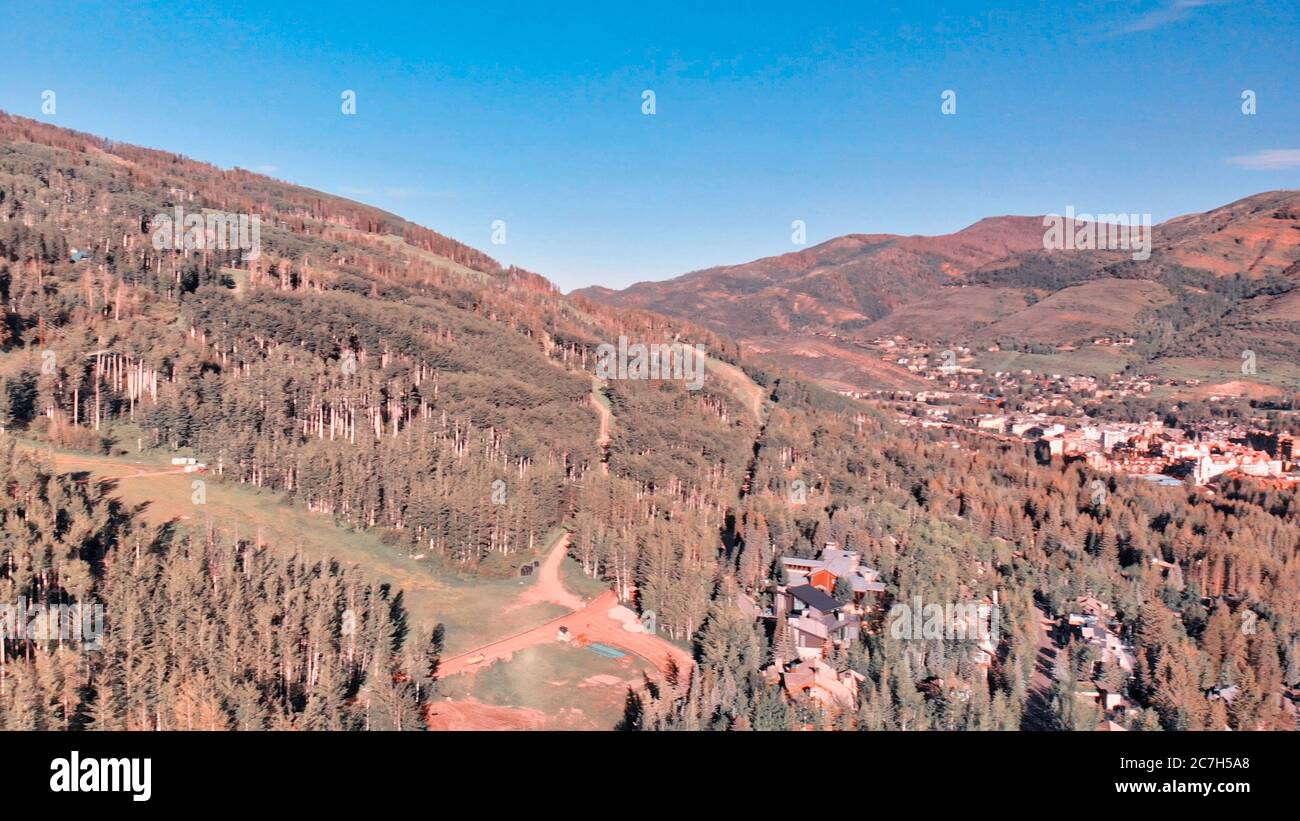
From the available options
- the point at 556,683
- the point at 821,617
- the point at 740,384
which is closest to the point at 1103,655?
the point at 821,617

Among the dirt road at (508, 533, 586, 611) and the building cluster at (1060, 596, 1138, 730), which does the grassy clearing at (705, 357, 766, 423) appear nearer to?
the dirt road at (508, 533, 586, 611)

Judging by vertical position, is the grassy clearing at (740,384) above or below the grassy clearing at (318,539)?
above

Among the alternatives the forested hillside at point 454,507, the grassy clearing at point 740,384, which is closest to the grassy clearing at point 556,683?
the forested hillside at point 454,507

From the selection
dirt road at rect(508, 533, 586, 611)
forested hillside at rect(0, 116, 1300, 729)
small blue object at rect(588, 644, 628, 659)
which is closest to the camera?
forested hillside at rect(0, 116, 1300, 729)

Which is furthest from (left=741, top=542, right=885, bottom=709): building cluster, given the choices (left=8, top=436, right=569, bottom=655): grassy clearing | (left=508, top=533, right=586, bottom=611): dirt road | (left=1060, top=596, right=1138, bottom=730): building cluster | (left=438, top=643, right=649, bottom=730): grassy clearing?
(left=8, top=436, right=569, bottom=655): grassy clearing

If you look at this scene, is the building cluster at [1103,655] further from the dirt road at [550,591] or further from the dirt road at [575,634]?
the dirt road at [550,591]

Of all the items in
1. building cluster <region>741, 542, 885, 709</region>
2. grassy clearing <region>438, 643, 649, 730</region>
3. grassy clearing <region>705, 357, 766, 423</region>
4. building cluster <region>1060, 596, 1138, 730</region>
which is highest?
grassy clearing <region>705, 357, 766, 423</region>

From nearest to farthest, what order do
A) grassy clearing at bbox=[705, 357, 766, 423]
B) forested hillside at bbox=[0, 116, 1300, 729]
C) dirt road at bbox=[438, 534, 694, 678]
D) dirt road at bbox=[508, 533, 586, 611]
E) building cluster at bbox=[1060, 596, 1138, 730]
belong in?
forested hillside at bbox=[0, 116, 1300, 729] < building cluster at bbox=[1060, 596, 1138, 730] < dirt road at bbox=[438, 534, 694, 678] < dirt road at bbox=[508, 533, 586, 611] < grassy clearing at bbox=[705, 357, 766, 423]
